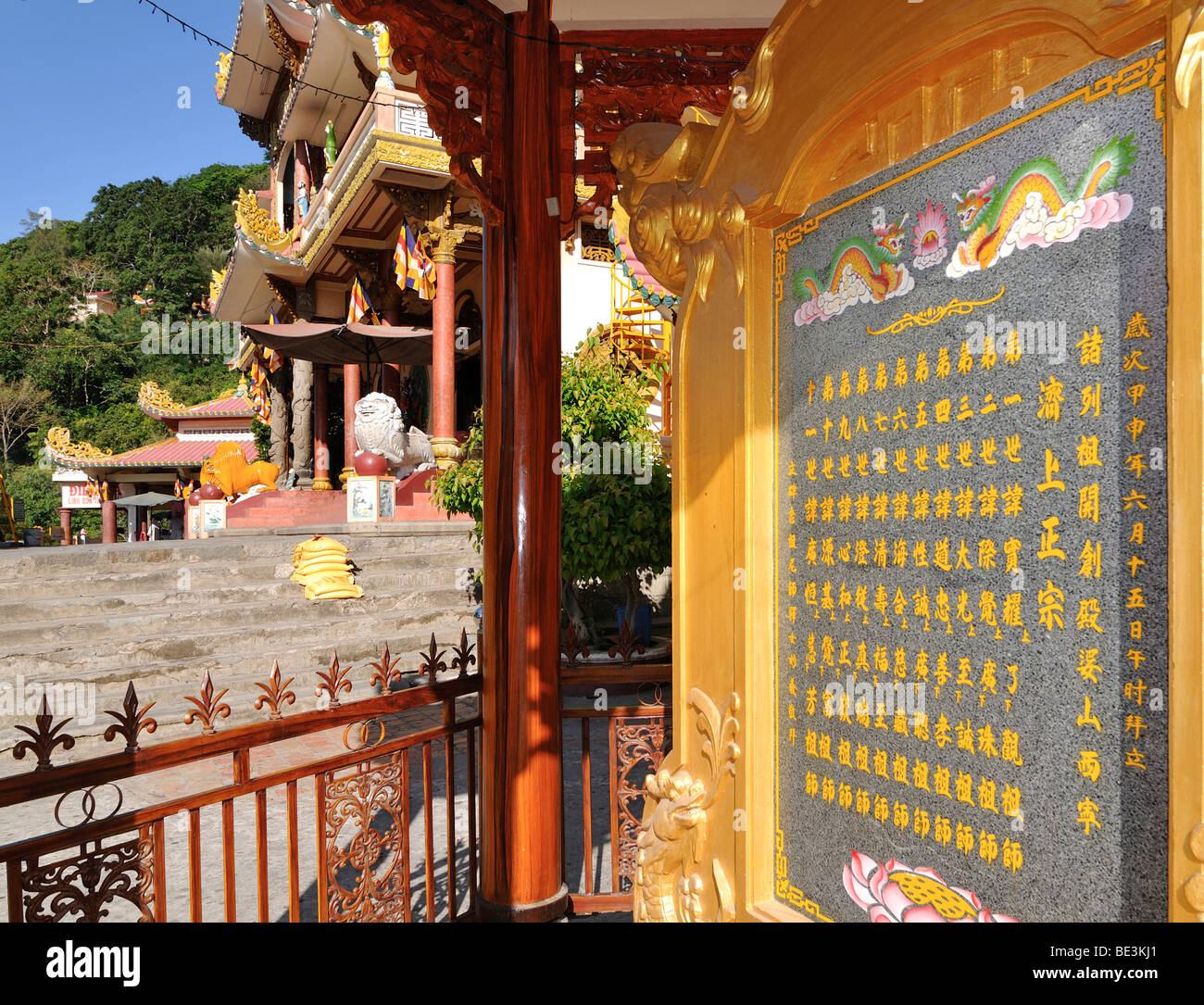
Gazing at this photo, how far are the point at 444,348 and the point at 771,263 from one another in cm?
900

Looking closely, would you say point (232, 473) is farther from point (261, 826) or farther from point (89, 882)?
point (89, 882)

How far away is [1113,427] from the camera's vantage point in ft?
3.67

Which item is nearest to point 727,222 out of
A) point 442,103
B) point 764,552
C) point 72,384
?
point 764,552

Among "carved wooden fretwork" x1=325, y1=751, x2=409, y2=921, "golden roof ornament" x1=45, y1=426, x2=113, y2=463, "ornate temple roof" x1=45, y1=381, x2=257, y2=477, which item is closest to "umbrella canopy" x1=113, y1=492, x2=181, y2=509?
"ornate temple roof" x1=45, y1=381, x2=257, y2=477

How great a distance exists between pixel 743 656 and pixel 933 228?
933 millimetres

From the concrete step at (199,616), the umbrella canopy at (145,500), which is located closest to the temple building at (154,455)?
the umbrella canopy at (145,500)

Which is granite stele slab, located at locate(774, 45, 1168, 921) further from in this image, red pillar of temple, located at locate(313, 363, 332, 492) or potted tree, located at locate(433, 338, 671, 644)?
red pillar of temple, located at locate(313, 363, 332, 492)

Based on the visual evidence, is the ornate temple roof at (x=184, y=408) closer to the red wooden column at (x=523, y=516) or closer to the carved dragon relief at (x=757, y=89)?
the red wooden column at (x=523, y=516)

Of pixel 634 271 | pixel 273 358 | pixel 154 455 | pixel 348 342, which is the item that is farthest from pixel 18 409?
pixel 634 271

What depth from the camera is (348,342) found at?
1127 centimetres

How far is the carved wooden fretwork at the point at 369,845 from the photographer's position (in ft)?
7.79

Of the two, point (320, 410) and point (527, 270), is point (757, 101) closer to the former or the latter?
point (527, 270)

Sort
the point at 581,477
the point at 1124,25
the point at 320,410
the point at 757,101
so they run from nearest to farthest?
the point at 1124,25 < the point at 757,101 < the point at 581,477 < the point at 320,410

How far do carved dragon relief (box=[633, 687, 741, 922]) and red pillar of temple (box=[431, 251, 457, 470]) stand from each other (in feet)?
27.6
